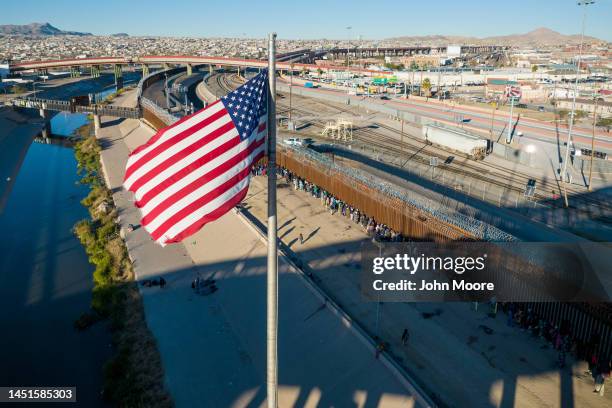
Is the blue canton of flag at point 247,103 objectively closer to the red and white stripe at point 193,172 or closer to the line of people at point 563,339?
the red and white stripe at point 193,172

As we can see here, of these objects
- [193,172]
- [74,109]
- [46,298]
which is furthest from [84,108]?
[193,172]

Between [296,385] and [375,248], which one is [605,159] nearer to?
[375,248]

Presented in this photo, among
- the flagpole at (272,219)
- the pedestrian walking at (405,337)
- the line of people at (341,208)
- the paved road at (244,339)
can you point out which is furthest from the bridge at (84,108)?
the flagpole at (272,219)

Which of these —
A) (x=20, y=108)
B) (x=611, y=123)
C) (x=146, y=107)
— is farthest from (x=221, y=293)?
(x=20, y=108)

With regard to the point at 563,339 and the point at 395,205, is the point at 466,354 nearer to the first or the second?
the point at 563,339

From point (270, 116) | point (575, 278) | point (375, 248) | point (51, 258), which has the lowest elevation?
point (51, 258)

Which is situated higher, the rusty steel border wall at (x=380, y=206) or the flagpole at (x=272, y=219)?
the flagpole at (x=272, y=219)

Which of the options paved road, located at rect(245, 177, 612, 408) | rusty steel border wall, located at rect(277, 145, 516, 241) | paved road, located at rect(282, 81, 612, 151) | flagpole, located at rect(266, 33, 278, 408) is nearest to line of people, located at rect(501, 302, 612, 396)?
paved road, located at rect(245, 177, 612, 408)
